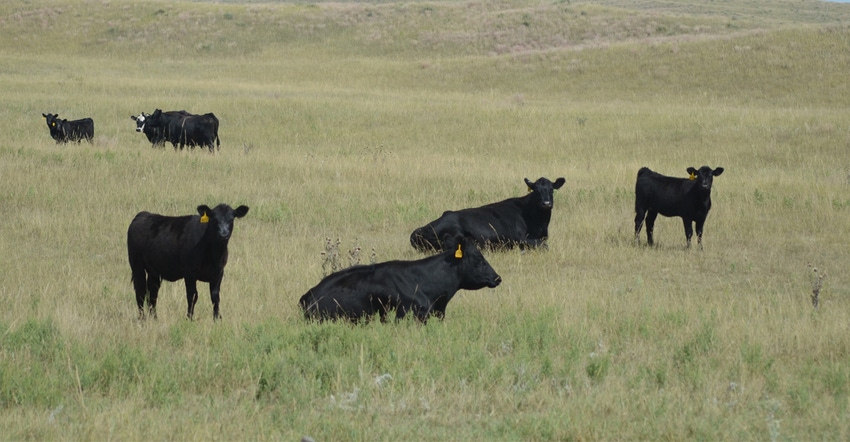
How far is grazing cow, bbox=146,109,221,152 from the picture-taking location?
25.5 metres

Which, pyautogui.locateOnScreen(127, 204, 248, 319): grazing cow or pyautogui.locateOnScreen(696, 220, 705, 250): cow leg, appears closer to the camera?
pyautogui.locateOnScreen(127, 204, 248, 319): grazing cow

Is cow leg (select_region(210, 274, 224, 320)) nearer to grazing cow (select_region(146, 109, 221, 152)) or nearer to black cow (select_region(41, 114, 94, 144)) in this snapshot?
grazing cow (select_region(146, 109, 221, 152))

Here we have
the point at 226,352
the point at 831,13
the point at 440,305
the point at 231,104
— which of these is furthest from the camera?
the point at 831,13

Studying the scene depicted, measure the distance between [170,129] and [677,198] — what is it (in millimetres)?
15447

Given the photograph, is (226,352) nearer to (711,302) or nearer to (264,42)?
(711,302)

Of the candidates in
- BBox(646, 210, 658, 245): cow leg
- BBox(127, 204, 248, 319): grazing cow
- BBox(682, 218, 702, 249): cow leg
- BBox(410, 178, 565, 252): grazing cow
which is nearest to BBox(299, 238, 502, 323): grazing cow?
BBox(127, 204, 248, 319): grazing cow

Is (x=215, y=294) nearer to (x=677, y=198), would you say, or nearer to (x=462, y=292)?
(x=462, y=292)

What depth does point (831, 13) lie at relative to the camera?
12144 centimetres

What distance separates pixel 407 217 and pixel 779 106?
22652mm

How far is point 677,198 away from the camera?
1466cm

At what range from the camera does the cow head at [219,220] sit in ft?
30.5

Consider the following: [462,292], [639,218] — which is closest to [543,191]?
[639,218]

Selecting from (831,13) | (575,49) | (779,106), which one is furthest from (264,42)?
(831,13)

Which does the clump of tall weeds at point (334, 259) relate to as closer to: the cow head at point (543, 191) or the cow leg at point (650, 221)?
the cow head at point (543, 191)
